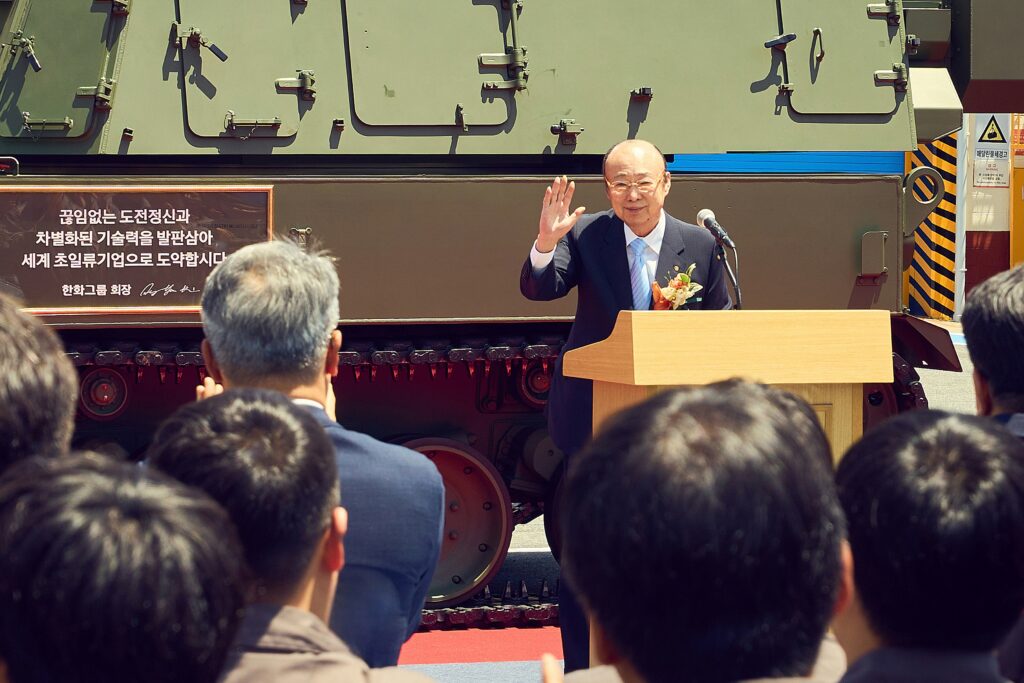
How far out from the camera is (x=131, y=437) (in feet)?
21.1

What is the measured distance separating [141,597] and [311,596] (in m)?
0.64

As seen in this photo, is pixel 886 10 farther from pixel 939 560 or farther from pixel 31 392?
pixel 31 392

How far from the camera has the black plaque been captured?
578cm

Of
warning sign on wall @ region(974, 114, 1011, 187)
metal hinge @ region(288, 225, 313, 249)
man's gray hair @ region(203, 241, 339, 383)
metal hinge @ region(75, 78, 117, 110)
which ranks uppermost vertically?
warning sign on wall @ region(974, 114, 1011, 187)

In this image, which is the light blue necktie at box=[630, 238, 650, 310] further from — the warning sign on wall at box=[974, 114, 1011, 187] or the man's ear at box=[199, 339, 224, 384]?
the warning sign on wall at box=[974, 114, 1011, 187]

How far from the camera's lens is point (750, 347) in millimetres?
3631

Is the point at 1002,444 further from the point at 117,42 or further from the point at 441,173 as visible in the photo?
the point at 117,42

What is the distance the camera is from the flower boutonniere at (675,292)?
4.11 m

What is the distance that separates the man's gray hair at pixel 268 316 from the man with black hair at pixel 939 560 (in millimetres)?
1227

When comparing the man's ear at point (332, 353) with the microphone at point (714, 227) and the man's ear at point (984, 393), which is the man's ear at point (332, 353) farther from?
the microphone at point (714, 227)

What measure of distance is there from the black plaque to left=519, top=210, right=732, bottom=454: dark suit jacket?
1.94 metres

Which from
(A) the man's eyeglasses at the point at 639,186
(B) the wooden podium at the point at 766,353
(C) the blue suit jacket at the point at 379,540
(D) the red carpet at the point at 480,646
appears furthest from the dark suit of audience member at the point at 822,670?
(D) the red carpet at the point at 480,646

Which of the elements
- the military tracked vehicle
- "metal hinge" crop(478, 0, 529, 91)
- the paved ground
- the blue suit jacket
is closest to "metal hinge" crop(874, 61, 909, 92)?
the military tracked vehicle

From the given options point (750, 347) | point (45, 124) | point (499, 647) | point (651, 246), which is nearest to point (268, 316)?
point (750, 347)
